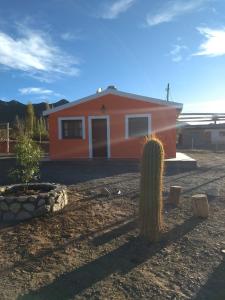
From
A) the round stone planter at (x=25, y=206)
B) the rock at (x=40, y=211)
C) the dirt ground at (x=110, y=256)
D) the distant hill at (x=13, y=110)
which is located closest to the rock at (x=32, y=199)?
the round stone planter at (x=25, y=206)

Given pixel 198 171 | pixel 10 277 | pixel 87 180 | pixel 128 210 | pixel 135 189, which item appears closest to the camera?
pixel 10 277

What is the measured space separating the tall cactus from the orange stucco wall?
409 inches

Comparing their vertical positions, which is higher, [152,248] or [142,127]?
[142,127]

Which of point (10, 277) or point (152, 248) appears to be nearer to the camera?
point (10, 277)

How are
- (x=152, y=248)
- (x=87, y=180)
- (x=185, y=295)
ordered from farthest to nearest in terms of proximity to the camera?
(x=87, y=180)
(x=152, y=248)
(x=185, y=295)

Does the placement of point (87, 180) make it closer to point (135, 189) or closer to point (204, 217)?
point (135, 189)

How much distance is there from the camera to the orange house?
16000mm

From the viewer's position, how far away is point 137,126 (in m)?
16.3

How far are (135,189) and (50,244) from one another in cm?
439

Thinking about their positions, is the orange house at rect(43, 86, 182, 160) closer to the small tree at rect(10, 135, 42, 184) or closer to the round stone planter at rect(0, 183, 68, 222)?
the small tree at rect(10, 135, 42, 184)

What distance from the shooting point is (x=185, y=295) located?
3.91 meters

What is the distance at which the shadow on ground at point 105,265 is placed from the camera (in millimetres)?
3912

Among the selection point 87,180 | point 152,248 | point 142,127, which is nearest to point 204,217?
point 152,248

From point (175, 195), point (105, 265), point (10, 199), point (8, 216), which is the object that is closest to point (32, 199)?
point (10, 199)
